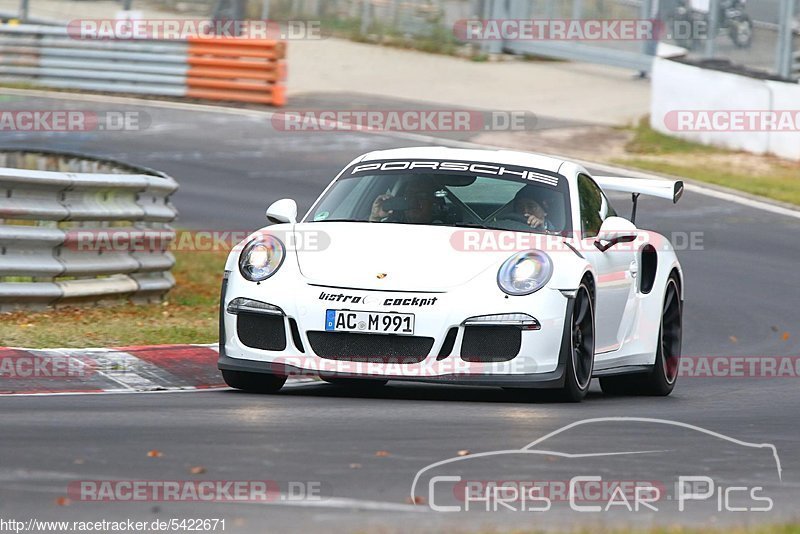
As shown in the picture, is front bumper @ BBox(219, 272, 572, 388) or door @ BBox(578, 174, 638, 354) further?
door @ BBox(578, 174, 638, 354)

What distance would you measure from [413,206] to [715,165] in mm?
13841

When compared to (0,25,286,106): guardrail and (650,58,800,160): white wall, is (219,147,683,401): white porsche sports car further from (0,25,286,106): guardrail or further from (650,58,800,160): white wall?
(0,25,286,106): guardrail

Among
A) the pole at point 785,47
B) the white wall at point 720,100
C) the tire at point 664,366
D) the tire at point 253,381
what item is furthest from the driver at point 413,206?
the pole at point 785,47

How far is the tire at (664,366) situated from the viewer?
32.9 ft

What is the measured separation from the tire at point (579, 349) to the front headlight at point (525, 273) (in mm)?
225

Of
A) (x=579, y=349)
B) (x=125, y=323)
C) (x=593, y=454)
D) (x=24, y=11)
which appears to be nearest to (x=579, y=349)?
(x=579, y=349)

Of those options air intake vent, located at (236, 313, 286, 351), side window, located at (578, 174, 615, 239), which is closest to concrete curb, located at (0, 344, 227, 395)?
air intake vent, located at (236, 313, 286, 351)

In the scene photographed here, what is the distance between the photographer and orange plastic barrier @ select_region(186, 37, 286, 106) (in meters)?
26.6

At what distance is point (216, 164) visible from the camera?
70.9 feet

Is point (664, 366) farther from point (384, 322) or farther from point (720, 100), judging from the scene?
point (720, 100)

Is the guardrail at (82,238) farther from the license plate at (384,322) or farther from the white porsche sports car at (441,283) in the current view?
the license plate at (384,322)

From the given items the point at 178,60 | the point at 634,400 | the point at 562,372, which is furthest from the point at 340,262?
the point at 178,60

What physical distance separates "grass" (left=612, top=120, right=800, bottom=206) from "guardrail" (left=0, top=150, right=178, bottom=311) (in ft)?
32.2

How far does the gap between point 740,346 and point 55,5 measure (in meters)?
29.7
